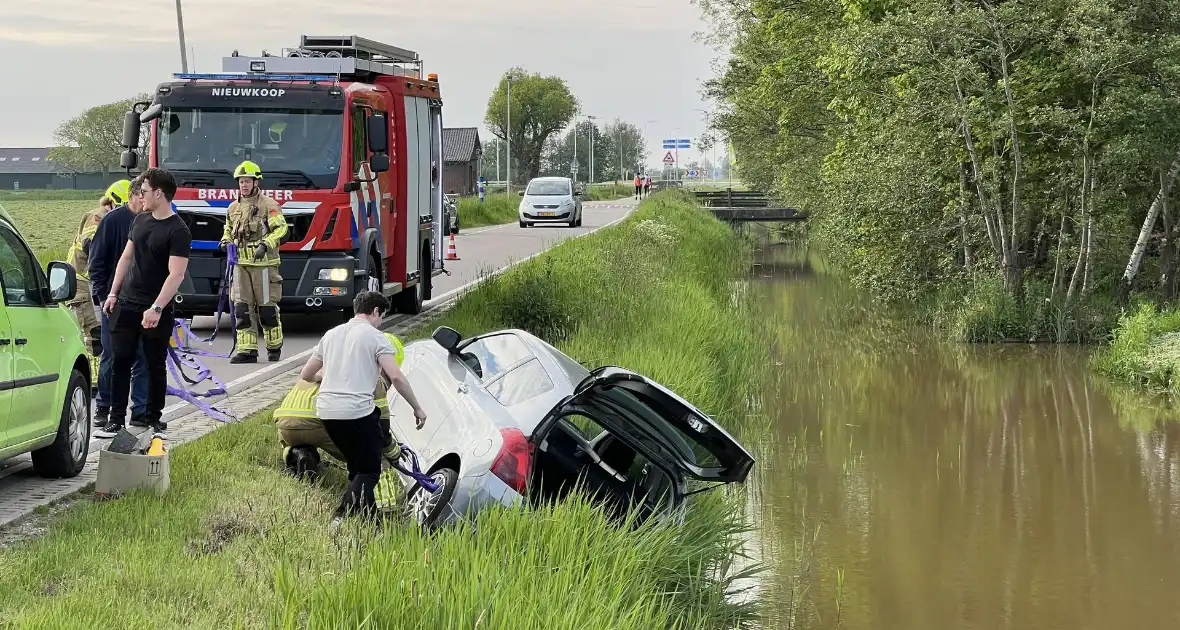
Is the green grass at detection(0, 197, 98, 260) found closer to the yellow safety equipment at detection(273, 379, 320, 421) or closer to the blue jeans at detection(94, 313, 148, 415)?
the blue jeans at detection(94, 313, 148, 415)

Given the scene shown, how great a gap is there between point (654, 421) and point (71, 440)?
12.3 ft

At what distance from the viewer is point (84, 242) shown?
12039mm

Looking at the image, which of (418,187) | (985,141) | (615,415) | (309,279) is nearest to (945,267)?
(985,141)

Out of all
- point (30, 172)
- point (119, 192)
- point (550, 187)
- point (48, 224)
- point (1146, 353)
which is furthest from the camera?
point (30, 172)

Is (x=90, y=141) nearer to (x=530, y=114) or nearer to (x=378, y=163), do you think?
(x=530, y=114)

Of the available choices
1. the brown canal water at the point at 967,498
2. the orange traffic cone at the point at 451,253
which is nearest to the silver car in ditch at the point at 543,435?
the brown canal water at the point at 967,498

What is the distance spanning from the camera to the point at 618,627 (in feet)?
16.9

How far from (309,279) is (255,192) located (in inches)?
81.1

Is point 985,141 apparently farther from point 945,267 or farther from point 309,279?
point 309,279

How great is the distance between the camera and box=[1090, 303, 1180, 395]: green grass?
708 inches

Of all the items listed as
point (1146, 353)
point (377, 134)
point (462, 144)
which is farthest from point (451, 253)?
point (462, 144)

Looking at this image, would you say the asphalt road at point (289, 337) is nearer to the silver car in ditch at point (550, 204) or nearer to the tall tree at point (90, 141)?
the silver car in ditch at point (550, 204)

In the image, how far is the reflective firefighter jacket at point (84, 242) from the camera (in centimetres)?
1204

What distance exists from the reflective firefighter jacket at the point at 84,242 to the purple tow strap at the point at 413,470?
4.81m
